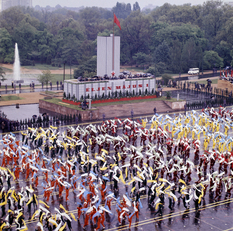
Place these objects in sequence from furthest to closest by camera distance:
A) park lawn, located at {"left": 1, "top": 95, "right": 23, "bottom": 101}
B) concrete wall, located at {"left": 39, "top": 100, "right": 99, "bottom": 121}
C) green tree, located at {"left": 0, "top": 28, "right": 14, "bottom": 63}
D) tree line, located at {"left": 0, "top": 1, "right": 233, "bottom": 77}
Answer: green tree, located at {"left": 0, "top": 28, "right": 14, "bottom": 63}, tree line, located at {"left": 0, "top": 1, "right": 233, "bottom": 77}, park lawn, located at {"left": 1, "top": 95, "right": 23, "bottom": 101}, concrete wall, located at {"left": 39, "top": 100, "right": 99, "bottom": 121}

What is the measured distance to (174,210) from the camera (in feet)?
65.7

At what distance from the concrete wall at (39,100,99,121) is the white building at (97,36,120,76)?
26.8ft

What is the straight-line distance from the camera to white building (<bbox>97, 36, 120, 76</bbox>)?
4872 centimetres

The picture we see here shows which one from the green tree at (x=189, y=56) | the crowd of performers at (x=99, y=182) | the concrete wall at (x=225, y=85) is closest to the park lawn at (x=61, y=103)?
the crowd of performers at (x=99, y=182)

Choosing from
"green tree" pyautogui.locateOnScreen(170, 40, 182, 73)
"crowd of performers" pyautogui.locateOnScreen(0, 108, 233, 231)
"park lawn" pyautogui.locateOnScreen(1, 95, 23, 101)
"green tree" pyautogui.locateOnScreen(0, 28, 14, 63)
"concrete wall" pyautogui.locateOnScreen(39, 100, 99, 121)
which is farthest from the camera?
"green tree" pyautogui.locateOnScreen(0, 28, 14, 63)

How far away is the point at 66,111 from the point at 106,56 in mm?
10534

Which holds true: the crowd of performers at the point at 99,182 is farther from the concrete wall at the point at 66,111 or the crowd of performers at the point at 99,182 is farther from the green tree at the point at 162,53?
the green tree at the point at 162,53

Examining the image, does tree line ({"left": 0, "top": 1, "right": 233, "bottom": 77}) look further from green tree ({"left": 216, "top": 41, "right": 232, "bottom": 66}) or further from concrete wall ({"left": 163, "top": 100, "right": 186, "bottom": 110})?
concrete wall ({"left": 163, "top": 100, "right": 186, "bottom": 110})

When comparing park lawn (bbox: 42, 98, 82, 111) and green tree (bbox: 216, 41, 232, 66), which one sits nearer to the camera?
park lawn (bbox: 42, 98, 82, 111)

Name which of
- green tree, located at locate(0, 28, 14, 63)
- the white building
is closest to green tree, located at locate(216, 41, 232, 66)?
green tree, located at locate(0, 28, 14, 63)

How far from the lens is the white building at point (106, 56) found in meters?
48.7

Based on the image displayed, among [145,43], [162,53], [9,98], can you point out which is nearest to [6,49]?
[145,43]

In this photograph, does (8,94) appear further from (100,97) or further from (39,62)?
(39,62)

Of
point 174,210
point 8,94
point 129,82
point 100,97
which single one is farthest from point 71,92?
point 174,210
